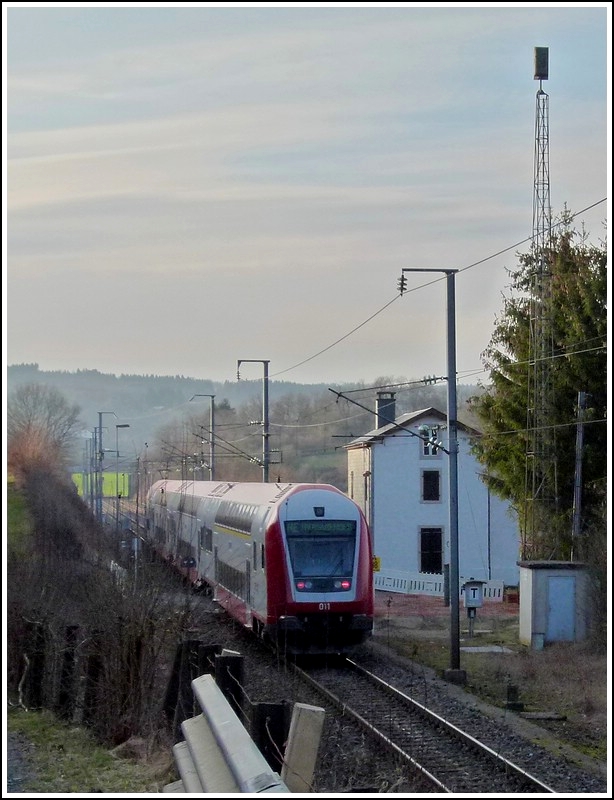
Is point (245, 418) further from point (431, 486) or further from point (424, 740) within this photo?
point (424, 740)

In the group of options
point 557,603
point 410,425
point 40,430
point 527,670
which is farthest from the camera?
point 40,430

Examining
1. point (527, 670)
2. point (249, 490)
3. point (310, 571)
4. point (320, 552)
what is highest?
point (249, 490)

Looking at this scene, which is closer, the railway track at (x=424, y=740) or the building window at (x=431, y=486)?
the railway track at (x=424, y=740)

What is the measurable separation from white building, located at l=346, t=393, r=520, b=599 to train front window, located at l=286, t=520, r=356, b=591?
2694 centimetres

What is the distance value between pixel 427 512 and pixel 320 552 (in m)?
28.8

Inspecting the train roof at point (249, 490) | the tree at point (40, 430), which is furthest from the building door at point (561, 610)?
the tree at point (40, 430)

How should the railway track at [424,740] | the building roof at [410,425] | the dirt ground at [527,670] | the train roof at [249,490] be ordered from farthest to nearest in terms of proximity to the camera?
the building roof at [410,425] < the train roof at [249,490] < the dirt ground at [527,670] < the railway track at [424,740]

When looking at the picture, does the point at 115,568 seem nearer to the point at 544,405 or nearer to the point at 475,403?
the point at 544,405

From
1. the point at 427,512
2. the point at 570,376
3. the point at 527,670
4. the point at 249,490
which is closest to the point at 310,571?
the point at 527,670

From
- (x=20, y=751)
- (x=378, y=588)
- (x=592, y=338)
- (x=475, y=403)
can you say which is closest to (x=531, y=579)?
(x=592, y=338)

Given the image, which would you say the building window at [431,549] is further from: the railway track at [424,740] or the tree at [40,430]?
the railway track at [424,740]

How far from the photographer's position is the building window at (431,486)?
162 ft

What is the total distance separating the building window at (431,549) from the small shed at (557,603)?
82.8 ft

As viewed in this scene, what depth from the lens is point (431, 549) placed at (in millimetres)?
49688
